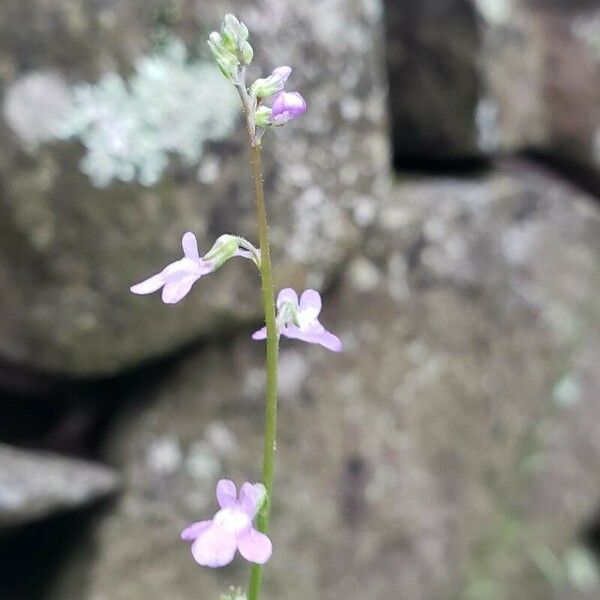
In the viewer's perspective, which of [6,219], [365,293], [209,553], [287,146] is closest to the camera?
[209,553]

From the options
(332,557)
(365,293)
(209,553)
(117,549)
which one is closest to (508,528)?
(332,557)

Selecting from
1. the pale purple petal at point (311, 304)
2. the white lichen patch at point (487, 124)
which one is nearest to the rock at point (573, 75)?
the white lichen patch at point (487, 124)

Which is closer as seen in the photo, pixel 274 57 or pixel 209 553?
pixel 209 553

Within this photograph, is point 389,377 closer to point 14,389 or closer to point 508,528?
point 508,528

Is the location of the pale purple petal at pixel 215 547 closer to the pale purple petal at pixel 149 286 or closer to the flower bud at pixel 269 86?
the pale purple petal at pixel 149 286

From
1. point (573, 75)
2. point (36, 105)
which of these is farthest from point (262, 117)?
point (573, 75)

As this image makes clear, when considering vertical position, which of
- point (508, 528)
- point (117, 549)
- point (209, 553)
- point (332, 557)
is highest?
point (209, 553)

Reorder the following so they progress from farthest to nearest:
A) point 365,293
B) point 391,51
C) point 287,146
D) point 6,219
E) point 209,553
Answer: point 391,51, point 365,293, point 287,146, point 6,219, point 209,553
